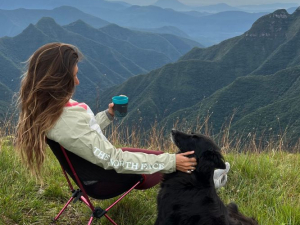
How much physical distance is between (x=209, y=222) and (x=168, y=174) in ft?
1.50

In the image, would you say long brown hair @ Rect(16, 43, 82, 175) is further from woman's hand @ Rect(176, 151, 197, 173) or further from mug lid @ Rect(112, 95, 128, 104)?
woman's hand @ Rect(176, 151, 197, 173)

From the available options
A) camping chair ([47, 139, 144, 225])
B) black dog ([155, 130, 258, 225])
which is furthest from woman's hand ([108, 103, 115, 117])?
black dog ([155, 130, 258, 225])

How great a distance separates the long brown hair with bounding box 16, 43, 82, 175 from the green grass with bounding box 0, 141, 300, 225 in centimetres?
102

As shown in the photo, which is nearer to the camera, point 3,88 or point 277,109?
point 277,109

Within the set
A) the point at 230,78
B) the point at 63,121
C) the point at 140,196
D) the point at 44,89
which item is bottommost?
the point at 230,78

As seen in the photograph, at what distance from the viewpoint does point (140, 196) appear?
336 centimetres

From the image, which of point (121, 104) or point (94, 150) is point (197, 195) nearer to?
point (94, 150)

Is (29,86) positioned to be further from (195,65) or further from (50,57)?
(195,65)

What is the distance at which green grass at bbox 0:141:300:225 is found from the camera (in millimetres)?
2811

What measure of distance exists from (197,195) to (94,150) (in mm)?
785

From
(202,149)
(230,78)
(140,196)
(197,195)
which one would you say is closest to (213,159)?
(202,149)

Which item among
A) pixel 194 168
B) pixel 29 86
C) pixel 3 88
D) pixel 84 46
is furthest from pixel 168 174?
pixel 84 46

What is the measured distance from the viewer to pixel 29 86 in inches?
84.8

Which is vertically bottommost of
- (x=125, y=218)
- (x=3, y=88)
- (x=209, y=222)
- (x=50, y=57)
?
(x=3, y=88)
